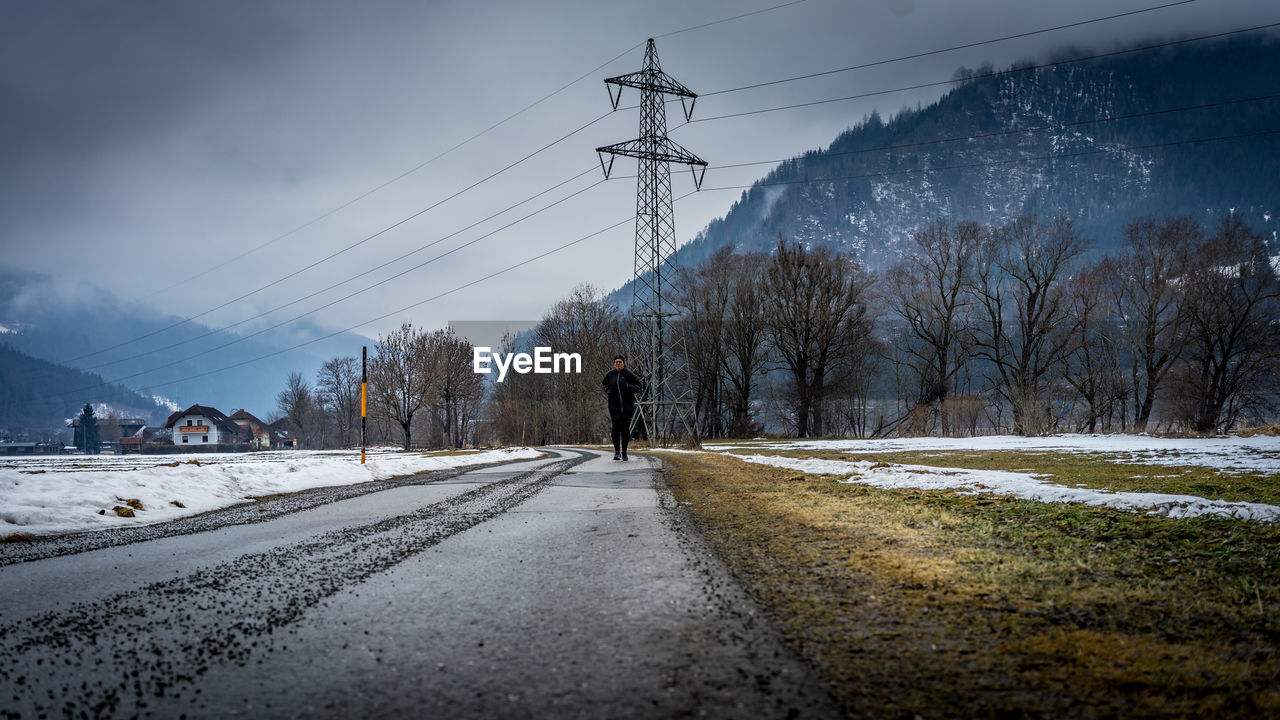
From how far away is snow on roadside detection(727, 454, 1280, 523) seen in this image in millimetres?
4203

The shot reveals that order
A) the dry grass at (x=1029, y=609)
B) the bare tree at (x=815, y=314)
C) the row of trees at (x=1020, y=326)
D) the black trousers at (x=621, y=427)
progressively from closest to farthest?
the dry grass at (x=1029, y=609), the black trousers at (x=621, y=427), the row of trees at (x=1020, y=326), the bare tree at (x=815, y=314)

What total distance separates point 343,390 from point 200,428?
36.2 meters

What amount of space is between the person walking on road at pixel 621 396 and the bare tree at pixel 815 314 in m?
33.8

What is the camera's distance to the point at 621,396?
570 inches

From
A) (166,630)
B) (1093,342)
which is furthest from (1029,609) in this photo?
(1093,342)

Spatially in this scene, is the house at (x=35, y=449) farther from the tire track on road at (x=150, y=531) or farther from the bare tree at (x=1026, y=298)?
the bare tree at (x=1026, y=298)

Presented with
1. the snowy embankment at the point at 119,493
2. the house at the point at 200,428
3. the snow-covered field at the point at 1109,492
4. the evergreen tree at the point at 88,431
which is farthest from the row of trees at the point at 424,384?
the evergreen tree at the point at 88,431

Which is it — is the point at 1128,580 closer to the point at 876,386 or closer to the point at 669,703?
the point at 669,703

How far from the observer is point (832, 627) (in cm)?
222

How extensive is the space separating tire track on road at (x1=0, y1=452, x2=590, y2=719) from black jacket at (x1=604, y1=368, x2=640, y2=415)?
408 inches

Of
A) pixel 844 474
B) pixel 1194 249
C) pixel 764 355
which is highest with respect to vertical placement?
pixel 1194 249

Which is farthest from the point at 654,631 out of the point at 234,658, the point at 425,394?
the point at 425,394

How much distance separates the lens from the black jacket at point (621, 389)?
47.0 ft

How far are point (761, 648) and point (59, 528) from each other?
6169 mm
